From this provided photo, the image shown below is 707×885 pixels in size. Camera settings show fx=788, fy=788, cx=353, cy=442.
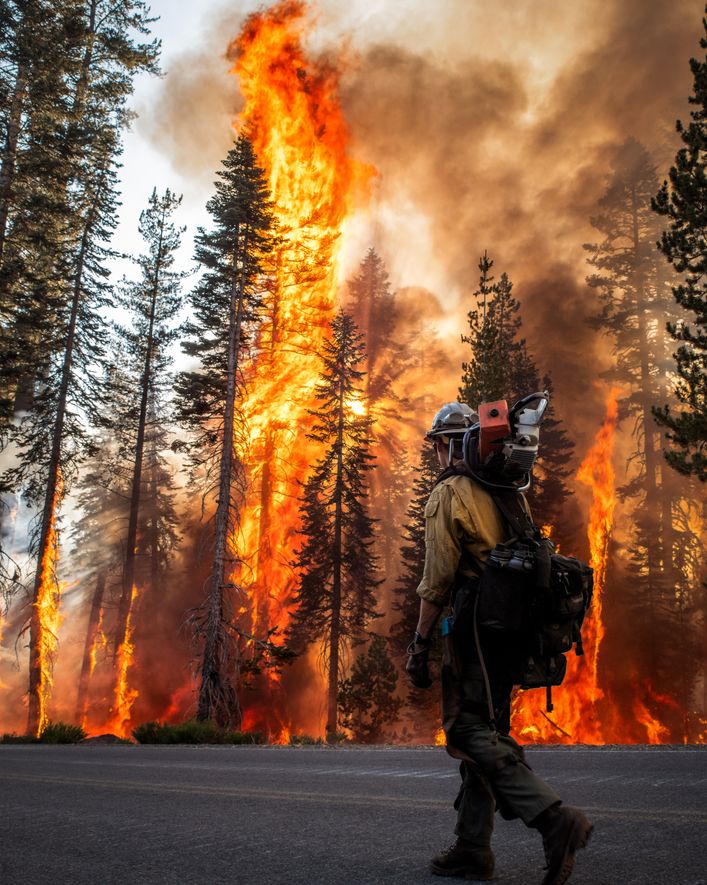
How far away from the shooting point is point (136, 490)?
123ft

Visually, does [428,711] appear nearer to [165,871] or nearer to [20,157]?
[20,157]

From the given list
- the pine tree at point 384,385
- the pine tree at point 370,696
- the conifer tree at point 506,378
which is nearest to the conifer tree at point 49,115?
the conifer tree at point 506,378

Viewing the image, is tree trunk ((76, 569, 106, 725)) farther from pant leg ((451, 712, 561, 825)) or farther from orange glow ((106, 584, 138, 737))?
pant leg ((451, 712, 561, 825))

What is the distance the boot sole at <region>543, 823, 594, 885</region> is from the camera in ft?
10.0

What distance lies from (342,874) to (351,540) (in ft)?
106

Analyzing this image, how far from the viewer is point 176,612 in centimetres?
4562

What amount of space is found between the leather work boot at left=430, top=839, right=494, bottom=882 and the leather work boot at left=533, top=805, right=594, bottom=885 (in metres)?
0.33

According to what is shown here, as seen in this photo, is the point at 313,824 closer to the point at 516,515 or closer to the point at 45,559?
the point at 516,515

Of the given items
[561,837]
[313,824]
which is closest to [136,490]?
[313,824]

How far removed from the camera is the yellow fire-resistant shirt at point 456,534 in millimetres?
3699

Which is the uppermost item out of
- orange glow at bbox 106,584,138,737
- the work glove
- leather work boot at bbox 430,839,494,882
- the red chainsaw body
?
the red chainsaw body

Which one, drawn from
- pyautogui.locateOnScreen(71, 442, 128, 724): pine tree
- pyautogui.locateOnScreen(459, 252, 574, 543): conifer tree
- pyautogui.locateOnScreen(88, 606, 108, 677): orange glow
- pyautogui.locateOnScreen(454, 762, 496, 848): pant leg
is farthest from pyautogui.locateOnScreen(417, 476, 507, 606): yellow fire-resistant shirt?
pyautogui.locateOnScreen(71, 442, 128, 724): pine tree

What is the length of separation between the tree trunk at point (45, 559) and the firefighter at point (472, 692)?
23.8 meters

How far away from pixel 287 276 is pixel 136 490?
12.8m
